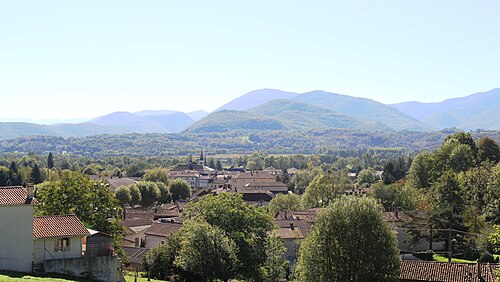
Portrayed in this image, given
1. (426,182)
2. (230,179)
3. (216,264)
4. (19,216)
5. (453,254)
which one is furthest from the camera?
(230,179)

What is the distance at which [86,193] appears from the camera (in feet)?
124

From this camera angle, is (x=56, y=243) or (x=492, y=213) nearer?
(x=56, y=243)

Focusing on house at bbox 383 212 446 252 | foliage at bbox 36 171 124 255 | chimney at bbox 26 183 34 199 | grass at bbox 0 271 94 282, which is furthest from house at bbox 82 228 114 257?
house at bbox 383 212 446 252

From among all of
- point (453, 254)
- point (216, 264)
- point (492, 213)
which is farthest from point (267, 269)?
point (492, 213)

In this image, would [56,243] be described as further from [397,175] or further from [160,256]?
[397,175]

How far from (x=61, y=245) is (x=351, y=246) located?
15.4 metres

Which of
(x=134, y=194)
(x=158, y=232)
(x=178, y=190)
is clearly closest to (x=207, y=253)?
(x=158, y=232)

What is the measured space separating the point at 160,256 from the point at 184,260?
4639 mm

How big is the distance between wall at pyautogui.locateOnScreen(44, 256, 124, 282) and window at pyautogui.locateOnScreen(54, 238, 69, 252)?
696 millimetres

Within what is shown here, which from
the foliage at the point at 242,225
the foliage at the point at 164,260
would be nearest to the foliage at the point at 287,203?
the foliage at the point at 242,225

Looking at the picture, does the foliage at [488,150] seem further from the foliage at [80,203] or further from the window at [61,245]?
the window at [61,245]

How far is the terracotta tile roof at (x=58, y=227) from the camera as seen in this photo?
29.7 metres

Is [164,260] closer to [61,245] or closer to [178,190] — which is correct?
[61,245]

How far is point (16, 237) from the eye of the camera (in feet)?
93.5
